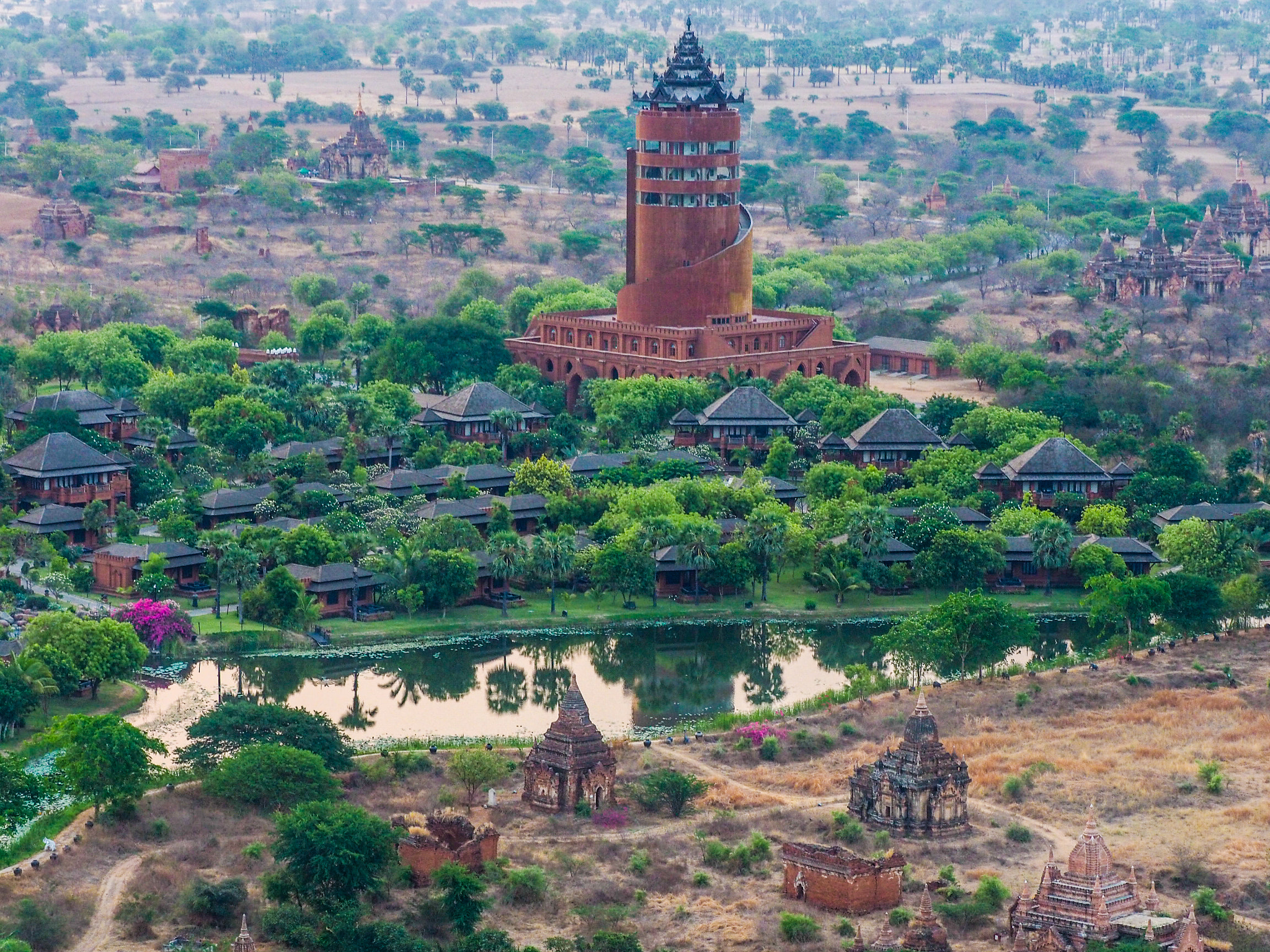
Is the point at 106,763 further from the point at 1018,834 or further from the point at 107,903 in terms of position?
the point at 1018,834

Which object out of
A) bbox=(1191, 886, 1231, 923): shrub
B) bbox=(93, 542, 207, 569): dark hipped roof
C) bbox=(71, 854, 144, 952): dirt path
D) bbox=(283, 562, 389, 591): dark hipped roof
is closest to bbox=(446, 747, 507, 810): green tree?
bbox=(71, 854, 144, 952): dirt path

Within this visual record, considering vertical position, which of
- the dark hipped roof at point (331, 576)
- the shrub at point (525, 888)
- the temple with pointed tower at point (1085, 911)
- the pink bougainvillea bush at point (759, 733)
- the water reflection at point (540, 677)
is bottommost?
the water reflection at point (540, 677)

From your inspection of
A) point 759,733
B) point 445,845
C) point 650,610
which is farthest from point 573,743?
point 650,610

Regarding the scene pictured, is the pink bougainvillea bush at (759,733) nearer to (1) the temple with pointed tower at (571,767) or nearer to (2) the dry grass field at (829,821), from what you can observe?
(2) the dry grass field at (829,821)

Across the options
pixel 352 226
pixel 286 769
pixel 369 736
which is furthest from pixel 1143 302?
pixel 286 769

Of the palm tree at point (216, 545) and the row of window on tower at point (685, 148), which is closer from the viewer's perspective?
the palm tree at point (216, 545)

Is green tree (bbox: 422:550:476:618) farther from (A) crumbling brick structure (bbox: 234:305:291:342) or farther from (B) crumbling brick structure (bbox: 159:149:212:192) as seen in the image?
(B) crumbling brick structure (bbox: 159:149:212:192)

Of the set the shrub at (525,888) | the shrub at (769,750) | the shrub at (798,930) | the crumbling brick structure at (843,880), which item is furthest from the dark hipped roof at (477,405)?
the shrub at (798,930)
